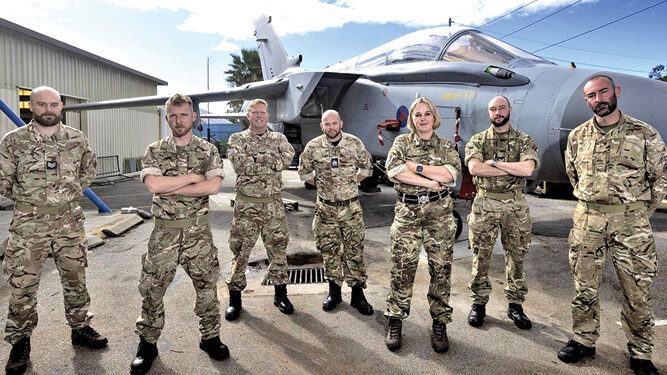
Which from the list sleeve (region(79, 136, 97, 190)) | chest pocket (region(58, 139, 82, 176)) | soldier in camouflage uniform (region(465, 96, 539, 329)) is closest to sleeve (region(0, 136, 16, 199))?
chest pocket (region(58, 139, 82, 176))

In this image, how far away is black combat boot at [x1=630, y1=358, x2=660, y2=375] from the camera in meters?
2.63

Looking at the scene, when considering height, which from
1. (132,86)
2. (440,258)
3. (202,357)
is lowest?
(202,357)

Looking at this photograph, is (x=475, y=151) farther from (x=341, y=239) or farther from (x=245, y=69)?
(x=245, y=69)

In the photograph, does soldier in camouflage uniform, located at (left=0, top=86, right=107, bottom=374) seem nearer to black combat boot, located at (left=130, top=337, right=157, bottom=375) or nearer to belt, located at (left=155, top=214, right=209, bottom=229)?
black combat boot, located at (left=130, top=337, right=157, bottom=375)

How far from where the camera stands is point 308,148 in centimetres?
397

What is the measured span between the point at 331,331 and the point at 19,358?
7.34 ft

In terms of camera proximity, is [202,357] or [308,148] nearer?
[202,357]

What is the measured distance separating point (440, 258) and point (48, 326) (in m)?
3.34

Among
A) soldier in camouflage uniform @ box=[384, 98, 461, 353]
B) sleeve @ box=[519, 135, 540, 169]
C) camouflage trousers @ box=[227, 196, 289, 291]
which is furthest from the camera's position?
camouflage trousers @ box=[227, 196, 289, 291]

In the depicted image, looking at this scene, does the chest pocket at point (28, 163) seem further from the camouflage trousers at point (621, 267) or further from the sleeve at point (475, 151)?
the camouflage trousers at point (621, 267)

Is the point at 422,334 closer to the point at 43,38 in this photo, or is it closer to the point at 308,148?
the point at 308,148

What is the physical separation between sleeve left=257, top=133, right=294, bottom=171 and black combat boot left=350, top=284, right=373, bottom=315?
1365 millimetres

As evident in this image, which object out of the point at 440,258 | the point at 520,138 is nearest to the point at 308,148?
the point at 440,258

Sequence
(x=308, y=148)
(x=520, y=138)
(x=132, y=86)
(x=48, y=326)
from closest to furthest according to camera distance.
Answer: (x=48, y=326), (x=520, y=138), (x=308, y=148), (x=132, y=86)
